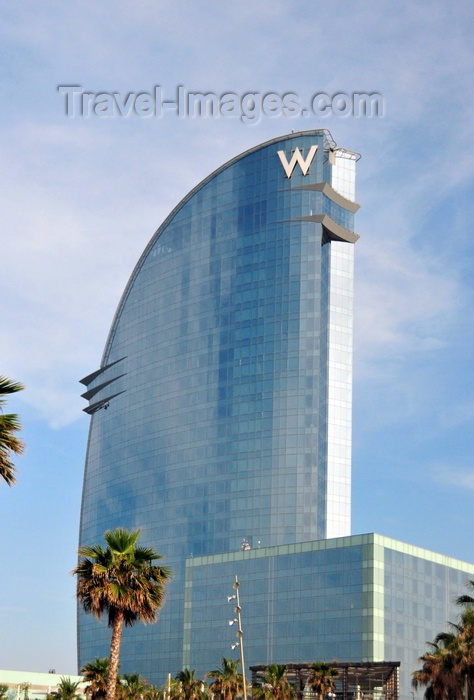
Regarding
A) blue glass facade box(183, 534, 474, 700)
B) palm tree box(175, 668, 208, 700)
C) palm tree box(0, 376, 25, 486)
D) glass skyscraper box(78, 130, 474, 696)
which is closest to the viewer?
palm tree box(0, 376, 25, 486)

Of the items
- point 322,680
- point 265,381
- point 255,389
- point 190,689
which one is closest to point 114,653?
point 322,680

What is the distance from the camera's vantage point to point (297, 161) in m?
182

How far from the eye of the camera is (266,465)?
175875 mm

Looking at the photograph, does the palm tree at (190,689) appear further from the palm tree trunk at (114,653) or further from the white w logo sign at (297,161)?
the white w logo sign at (297,161)

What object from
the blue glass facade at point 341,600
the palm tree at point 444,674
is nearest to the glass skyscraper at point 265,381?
the blue glass facade at point 341,600

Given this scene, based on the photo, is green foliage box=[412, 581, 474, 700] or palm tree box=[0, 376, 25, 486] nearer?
palm tree box=[0, 376, 25, 486]

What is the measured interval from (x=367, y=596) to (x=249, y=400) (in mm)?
59063

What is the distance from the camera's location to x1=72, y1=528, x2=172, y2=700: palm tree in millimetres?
52562

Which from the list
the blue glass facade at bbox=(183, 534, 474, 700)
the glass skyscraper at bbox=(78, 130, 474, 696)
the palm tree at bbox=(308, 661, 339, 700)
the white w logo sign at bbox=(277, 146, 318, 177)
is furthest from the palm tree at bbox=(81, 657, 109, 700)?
the white w logo sign at bbox=(277, 146, 318, 177)

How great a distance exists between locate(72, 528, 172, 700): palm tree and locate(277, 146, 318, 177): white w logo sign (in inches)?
5222

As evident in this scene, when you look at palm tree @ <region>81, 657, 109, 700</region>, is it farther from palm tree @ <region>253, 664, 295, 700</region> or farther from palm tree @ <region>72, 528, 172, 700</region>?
palm tree @ <region>72, 528, 172, 700</region>

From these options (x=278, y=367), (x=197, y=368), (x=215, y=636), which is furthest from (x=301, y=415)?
(x=215, y=636)

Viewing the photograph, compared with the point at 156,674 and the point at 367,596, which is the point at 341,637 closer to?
the point at 367,596

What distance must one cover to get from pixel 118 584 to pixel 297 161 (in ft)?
449
